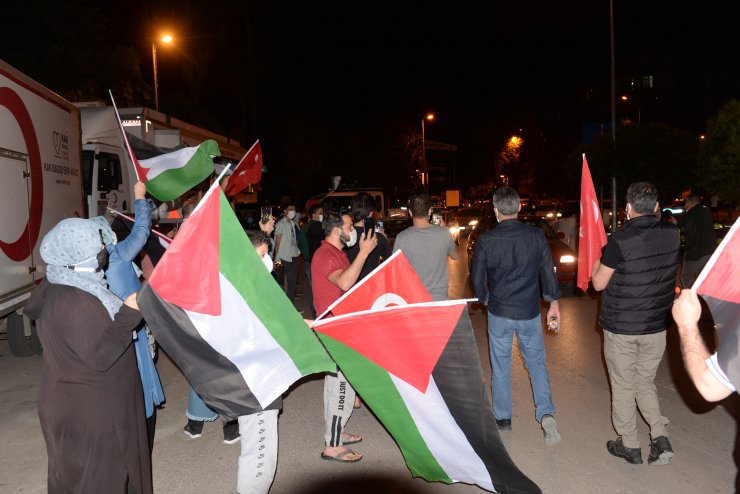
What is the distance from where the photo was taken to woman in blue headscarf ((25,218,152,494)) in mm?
3230

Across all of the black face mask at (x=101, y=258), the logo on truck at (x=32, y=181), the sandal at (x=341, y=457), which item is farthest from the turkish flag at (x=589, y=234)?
the logo on truck at (x=32, y=181)

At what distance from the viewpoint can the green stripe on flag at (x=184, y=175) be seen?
247 inches

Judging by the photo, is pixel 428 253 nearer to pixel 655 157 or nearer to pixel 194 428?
pixel 194 428

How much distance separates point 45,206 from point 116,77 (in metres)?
17.1

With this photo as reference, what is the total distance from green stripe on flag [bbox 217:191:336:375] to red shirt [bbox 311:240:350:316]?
142cm

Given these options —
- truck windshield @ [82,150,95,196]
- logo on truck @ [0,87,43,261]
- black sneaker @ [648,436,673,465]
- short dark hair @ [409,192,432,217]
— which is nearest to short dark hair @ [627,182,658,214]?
black sneaker @ [648,436,673,465]

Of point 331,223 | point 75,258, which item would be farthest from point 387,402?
point 75,258

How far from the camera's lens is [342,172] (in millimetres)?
43375

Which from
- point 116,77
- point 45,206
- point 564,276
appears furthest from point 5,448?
point 116,77

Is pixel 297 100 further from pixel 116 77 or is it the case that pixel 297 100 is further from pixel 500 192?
pixel 500 192

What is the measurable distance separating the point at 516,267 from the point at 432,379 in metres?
1.86

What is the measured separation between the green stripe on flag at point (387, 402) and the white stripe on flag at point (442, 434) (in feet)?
0.17

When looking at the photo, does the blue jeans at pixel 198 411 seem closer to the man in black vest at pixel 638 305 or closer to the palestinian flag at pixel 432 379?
the palestinian flag at pixel 432 379

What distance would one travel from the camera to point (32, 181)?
8.85m
